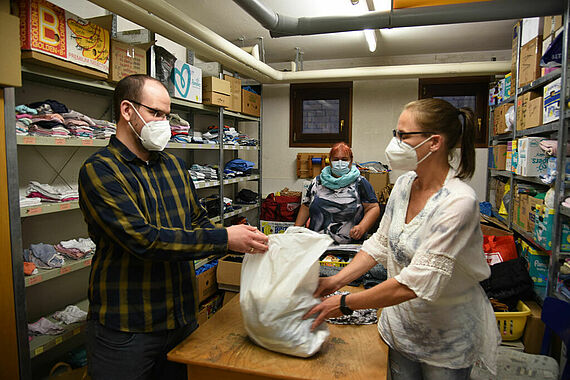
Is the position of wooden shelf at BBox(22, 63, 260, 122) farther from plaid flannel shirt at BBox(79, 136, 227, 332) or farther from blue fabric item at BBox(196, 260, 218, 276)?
blue fabric item at BBox(196, 260, 218, 276)

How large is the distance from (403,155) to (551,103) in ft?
5.72

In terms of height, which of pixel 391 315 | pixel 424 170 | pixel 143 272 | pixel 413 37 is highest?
pixel 413 37

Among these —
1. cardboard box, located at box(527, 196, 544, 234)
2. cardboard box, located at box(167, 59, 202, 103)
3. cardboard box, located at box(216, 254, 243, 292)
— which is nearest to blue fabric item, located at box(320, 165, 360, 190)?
cardboard box, located at box(216, 254, 243, 292)

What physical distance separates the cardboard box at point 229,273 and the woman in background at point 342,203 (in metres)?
0.82

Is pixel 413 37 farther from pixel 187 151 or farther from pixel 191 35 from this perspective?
pixel 187 151

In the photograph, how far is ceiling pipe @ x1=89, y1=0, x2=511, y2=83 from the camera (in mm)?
2498

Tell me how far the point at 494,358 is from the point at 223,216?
3.27 metres

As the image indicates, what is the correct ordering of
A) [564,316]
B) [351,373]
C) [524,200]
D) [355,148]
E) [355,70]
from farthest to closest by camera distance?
[355,148]
[355,70]
[524,200]
[564,316]
[351,373]

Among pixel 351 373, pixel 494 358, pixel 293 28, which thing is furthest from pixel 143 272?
pixel 293 28

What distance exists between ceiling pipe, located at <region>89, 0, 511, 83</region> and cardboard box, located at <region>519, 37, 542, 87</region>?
118 cm

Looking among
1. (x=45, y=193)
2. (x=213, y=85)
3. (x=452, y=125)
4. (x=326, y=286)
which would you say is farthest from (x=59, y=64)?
(x=452, y=125)

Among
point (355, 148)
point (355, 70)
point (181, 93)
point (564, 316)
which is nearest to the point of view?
point (564, 316)

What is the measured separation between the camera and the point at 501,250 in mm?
3227

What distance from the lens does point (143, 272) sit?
4.48ft
